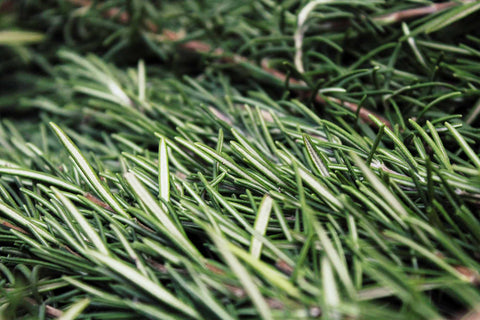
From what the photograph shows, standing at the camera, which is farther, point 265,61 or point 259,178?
point 265,61

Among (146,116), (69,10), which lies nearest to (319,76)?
(146,116)

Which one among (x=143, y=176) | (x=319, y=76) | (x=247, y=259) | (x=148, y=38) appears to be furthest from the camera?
(x=148, y=38)

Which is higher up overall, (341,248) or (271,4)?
(271,4)

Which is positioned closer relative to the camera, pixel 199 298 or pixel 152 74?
pixel 199 298

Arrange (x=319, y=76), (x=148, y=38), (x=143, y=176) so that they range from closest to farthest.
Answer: (x=143, y=176)
(x=319, y=76)
(x=148, y=38)

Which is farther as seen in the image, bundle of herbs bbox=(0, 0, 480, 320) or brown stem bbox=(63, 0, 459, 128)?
brown stem bbox=(63, 0, 459, 128)

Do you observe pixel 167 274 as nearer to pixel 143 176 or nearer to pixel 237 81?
pixel 143 176

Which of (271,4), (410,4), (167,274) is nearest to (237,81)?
(271,4)

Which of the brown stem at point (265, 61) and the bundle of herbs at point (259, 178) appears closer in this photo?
the bundle of herbs at point (259, 178)
